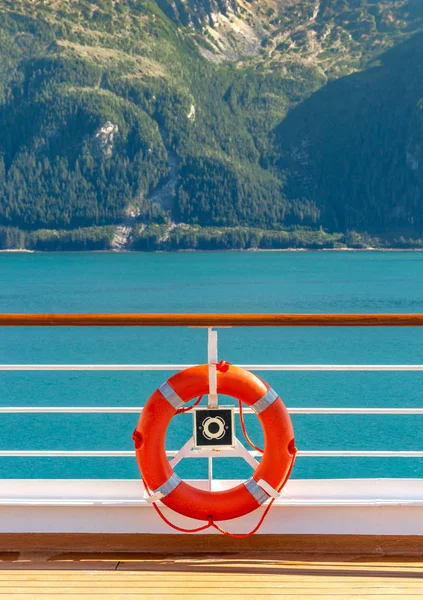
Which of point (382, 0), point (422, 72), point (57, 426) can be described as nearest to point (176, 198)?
point (422, 72)

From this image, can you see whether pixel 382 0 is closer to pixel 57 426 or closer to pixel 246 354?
pixel 246 354

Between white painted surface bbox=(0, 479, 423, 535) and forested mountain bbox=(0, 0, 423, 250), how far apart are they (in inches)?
3118

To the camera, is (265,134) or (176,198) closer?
(176,198)

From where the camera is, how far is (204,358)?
23.9 m

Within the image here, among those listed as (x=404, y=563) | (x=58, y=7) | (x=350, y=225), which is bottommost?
(x=350, y=225)

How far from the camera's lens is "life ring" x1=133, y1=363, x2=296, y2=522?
1864 mm

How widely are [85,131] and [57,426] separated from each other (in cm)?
7184

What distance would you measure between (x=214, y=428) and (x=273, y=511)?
248 mm

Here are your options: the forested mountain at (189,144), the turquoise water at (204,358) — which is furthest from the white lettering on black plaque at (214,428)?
the forested mountain at (189,144)

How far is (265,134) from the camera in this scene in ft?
→ 294

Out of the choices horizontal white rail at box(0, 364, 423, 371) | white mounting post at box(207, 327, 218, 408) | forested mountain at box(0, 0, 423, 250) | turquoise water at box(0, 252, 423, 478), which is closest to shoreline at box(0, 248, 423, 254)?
forested mountain at box(0, 0, 423, 250)

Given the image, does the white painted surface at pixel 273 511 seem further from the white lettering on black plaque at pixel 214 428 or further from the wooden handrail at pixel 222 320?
the wooden handrail at pixel 222 320

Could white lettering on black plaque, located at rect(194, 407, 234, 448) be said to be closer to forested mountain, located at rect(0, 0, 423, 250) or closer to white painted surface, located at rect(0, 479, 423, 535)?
white painted surface, located at rect(0, 479, 423, 535)

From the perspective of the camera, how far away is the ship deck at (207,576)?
1711 millimetres
